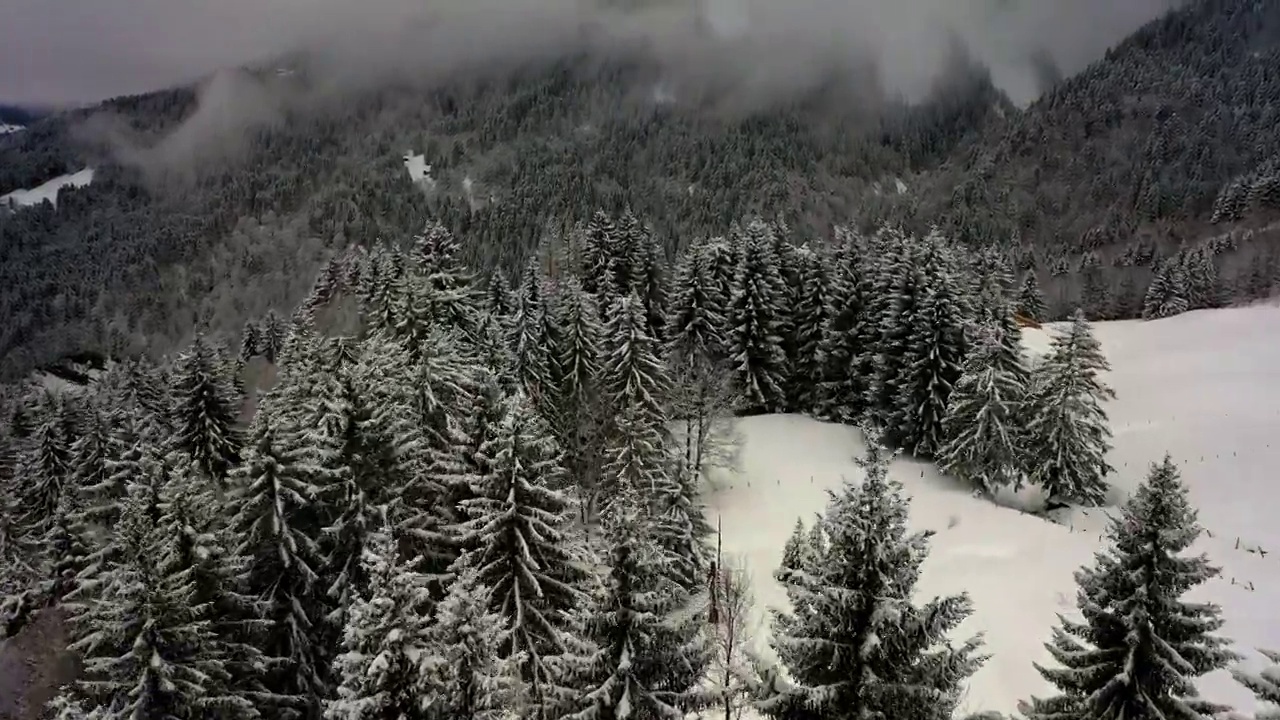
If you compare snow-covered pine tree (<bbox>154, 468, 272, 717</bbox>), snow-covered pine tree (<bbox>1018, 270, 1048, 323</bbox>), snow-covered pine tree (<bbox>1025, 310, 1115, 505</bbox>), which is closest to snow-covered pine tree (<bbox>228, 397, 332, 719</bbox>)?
Result: snow-covered pine tree (<bbox>154, 468, 272, 717</bbox>)


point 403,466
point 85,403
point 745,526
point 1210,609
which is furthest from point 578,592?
point 85,403

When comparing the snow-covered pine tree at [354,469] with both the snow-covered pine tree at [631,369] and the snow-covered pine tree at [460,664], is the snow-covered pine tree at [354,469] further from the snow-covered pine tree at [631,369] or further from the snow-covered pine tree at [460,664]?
the snow-covered pine tree at [631,369]

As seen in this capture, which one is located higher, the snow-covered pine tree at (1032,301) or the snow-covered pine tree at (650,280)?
the snow-covered pine tree at (650,280)

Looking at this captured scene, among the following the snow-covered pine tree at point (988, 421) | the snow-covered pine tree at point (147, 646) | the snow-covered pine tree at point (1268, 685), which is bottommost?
the snow-covered pine tree at point (988, 421)

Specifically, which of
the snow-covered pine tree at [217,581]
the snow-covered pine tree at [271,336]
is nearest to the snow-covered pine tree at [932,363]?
the snow-covered pine tree at [217,581]

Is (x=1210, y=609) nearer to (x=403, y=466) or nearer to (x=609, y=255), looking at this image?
(x=403, y=466)

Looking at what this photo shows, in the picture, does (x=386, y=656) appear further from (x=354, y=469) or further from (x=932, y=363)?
(x=932, y=363)

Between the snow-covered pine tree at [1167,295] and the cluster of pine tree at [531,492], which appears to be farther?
the snow-covered pine tree at [1167,295]
